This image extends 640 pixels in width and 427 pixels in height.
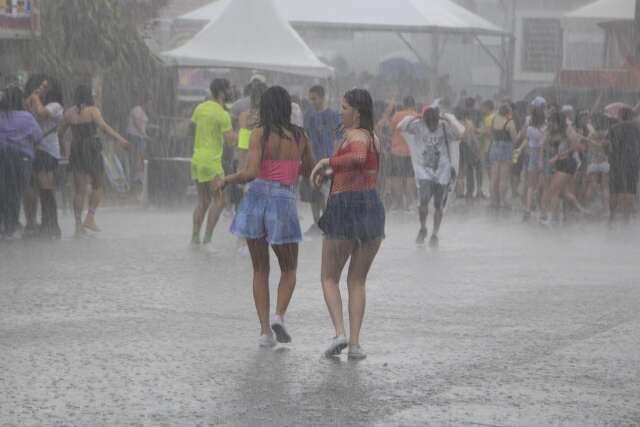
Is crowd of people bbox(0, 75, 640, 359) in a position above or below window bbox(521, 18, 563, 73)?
below

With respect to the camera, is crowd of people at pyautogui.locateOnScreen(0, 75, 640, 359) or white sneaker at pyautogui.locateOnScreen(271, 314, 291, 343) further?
white sneaker at pyautogui.locateOnScreen(271, 314, 291, 343)

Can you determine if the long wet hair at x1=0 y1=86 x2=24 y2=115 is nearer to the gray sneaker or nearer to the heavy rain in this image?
the heavy rain

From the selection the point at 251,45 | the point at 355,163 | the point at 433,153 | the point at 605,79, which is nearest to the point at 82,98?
the point at 433,153

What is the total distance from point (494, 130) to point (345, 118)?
15539 millimetres

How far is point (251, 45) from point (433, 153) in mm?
10351

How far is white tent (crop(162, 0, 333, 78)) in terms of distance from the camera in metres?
25.8

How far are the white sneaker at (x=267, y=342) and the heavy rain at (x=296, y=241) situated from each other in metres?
0.02

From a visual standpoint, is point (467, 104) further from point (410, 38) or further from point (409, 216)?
point (410, 38)

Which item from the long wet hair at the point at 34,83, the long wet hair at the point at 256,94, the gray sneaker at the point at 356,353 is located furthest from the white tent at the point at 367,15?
the gray sneaker at the point at 356,353

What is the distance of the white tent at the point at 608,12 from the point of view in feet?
102

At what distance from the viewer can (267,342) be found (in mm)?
8984

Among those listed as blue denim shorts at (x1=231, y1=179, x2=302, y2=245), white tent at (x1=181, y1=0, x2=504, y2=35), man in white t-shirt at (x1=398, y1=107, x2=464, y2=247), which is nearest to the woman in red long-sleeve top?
blue denim shorts at (x1=231, y1=179, x2=302, y2=245)

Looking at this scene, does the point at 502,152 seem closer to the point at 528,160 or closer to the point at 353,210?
the point at 528,160

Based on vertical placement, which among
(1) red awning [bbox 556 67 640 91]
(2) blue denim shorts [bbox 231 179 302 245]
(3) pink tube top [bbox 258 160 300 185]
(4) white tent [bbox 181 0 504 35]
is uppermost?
(4) white tent [bbox 181 0 504 35]
